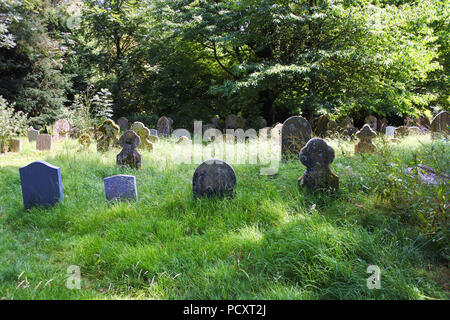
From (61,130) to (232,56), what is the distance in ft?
28.2

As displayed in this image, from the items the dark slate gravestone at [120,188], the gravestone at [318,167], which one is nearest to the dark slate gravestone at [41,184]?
the dark slate gravestone at [120,188]

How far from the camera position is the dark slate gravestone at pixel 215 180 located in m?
4.73

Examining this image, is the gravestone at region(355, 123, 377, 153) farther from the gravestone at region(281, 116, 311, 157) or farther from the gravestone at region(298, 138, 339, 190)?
the gravestone at region(298, 138, 339, 190)

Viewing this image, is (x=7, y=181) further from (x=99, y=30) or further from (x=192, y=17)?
(x=99, y=30)

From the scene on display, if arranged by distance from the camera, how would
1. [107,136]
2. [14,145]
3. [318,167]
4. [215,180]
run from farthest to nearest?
[14,145] < [107,136] < [215,180] < [318,167]

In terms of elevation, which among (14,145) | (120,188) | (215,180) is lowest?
(120,188)

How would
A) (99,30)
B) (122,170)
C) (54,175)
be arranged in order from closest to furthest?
1. (54,175)
2. (122,170)
3. (99,30)

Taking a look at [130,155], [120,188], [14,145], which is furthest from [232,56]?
[120,188]

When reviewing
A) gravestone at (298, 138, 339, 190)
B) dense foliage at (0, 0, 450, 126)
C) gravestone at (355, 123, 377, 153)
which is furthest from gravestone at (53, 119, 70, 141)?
gravestone at (355, 123, 377, 153)

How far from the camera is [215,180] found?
15.6ft

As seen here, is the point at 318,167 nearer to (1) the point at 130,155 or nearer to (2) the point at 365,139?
(2) the point at 365,139
